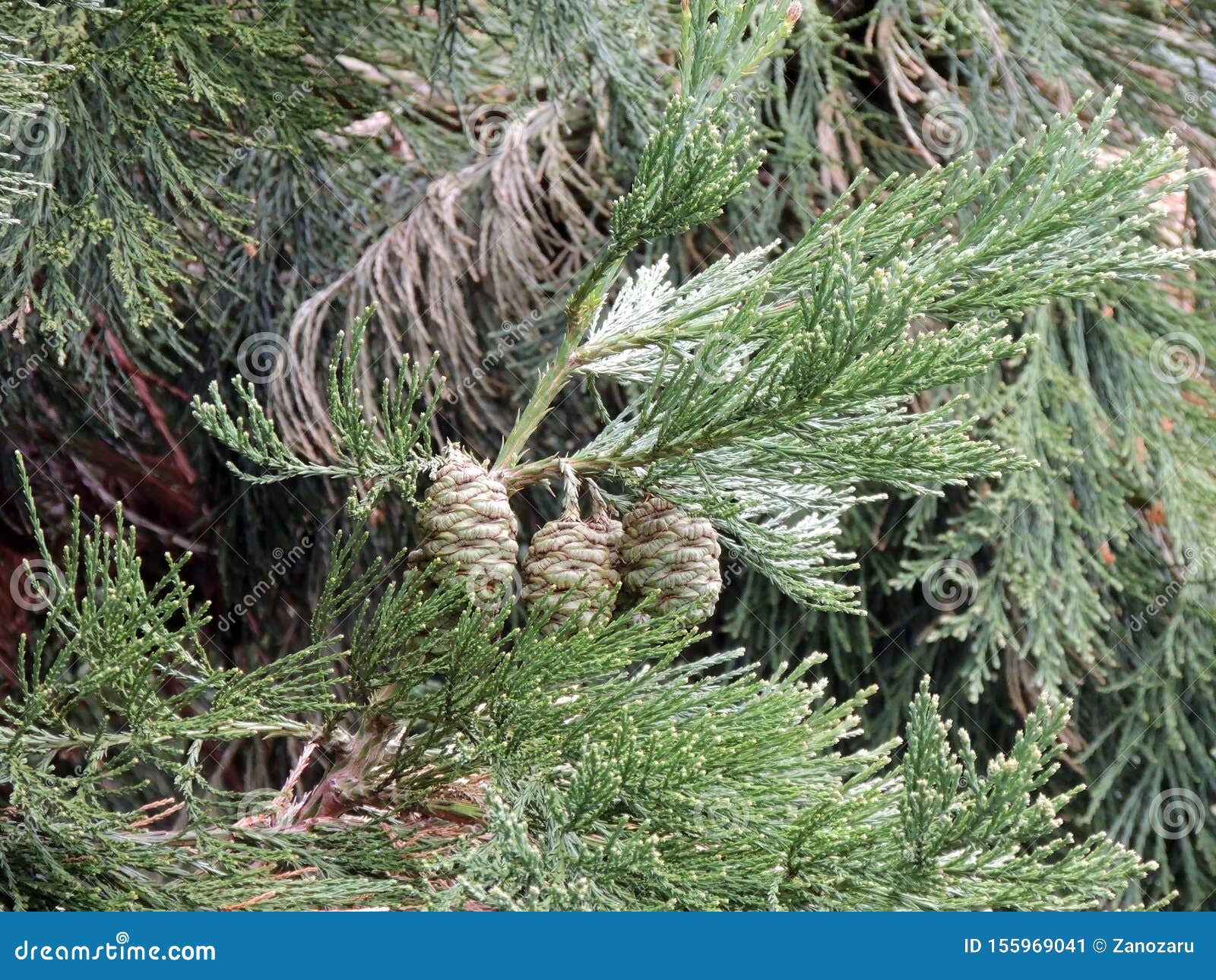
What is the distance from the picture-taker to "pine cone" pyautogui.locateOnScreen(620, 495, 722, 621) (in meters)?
0.79

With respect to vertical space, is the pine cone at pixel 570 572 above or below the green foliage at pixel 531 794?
above

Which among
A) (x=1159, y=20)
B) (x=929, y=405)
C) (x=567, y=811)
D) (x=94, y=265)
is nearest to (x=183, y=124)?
(x=94, y=265)

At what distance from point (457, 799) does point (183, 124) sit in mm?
795

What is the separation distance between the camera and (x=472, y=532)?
76cm

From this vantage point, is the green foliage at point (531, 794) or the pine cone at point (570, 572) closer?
the green foliage at point (531, 794)

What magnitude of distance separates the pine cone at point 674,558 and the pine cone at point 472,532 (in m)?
0.09

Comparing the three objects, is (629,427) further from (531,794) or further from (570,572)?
(531,794)

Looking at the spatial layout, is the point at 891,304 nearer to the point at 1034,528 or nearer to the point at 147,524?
the point at 1034,528

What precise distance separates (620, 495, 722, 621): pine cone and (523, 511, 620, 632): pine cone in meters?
0.02

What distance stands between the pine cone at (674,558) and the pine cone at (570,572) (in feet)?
0.08

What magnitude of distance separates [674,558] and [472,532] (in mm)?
131

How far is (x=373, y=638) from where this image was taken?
78 cm

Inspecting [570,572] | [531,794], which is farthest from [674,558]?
[531,794]

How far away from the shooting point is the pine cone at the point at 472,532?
2.50 feet
